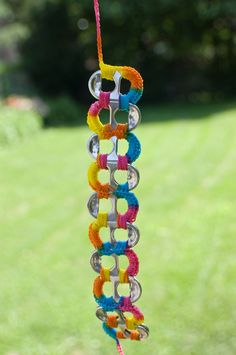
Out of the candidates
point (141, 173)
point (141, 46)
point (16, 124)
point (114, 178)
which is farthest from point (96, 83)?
point (141, 46)

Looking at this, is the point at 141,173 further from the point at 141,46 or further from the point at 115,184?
the point at 141,46

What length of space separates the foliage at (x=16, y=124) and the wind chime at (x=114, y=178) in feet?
29.6

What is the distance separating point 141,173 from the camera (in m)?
7.98

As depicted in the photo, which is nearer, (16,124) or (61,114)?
(16,124)

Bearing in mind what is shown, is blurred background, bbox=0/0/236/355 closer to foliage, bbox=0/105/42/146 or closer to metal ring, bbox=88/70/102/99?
foliage, bbox=0/105/42/146

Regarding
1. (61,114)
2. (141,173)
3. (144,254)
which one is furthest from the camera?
(61,114)

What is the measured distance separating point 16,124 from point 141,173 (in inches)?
170

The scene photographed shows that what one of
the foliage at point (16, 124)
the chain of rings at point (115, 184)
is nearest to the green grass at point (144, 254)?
the chain of rings at point (115, 184)

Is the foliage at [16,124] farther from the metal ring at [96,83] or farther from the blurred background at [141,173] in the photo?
the metal ring at [96,83]

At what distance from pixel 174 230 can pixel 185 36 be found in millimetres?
11995

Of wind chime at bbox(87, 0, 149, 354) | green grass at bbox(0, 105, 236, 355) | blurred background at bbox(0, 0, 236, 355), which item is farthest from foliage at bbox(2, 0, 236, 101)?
wind chime at bbox(87, 0, 149, 354)

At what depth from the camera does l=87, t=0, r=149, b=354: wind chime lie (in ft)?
6.40

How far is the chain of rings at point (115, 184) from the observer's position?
195cm

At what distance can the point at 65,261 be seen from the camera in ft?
15.8
